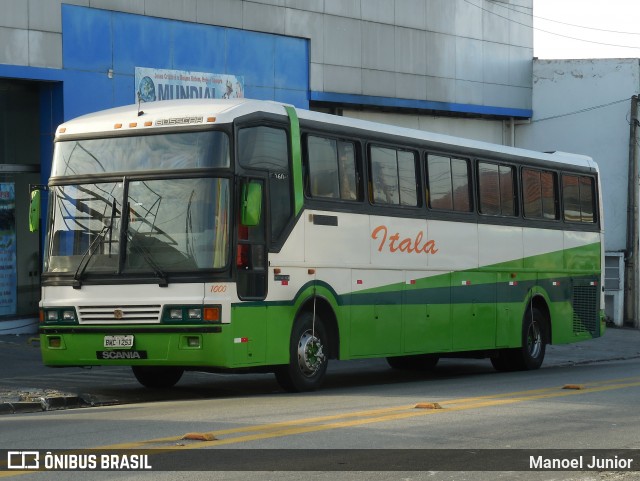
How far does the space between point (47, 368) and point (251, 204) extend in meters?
6.19

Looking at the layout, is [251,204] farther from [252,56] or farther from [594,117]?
[594,117]

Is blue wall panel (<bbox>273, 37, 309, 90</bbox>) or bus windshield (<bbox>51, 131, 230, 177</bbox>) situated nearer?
bus windshield (<bbox>51, 131, 230, 177</bbox>)

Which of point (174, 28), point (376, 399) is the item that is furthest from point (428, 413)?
point (174, 28)

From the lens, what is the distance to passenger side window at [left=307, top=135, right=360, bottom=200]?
1661 cm

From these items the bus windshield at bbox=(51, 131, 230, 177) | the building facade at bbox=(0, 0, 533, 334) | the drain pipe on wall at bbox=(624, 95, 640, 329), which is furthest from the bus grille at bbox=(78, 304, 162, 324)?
the drain pipe on wall at bbox=(624, 95, 640, 329)

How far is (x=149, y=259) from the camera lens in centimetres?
1515

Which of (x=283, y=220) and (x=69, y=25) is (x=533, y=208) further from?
(x=69, y=25)

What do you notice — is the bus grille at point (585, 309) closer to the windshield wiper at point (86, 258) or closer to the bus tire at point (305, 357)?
the bus tire at point (305, 357)

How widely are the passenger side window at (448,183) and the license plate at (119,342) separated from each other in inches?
235

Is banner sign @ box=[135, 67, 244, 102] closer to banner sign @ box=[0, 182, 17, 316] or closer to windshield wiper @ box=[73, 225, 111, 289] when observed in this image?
banner sign @ box=[0, 182, 17, 316]

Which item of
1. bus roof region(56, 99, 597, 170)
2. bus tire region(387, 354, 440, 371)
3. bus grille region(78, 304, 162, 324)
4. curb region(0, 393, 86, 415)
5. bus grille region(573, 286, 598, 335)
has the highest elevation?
bus roof region(56, 99, 597, 170)

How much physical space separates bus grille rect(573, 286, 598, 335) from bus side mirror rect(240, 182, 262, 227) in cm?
1040

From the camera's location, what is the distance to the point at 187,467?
30.2 ft

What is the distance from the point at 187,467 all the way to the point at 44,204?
55.2 feet
